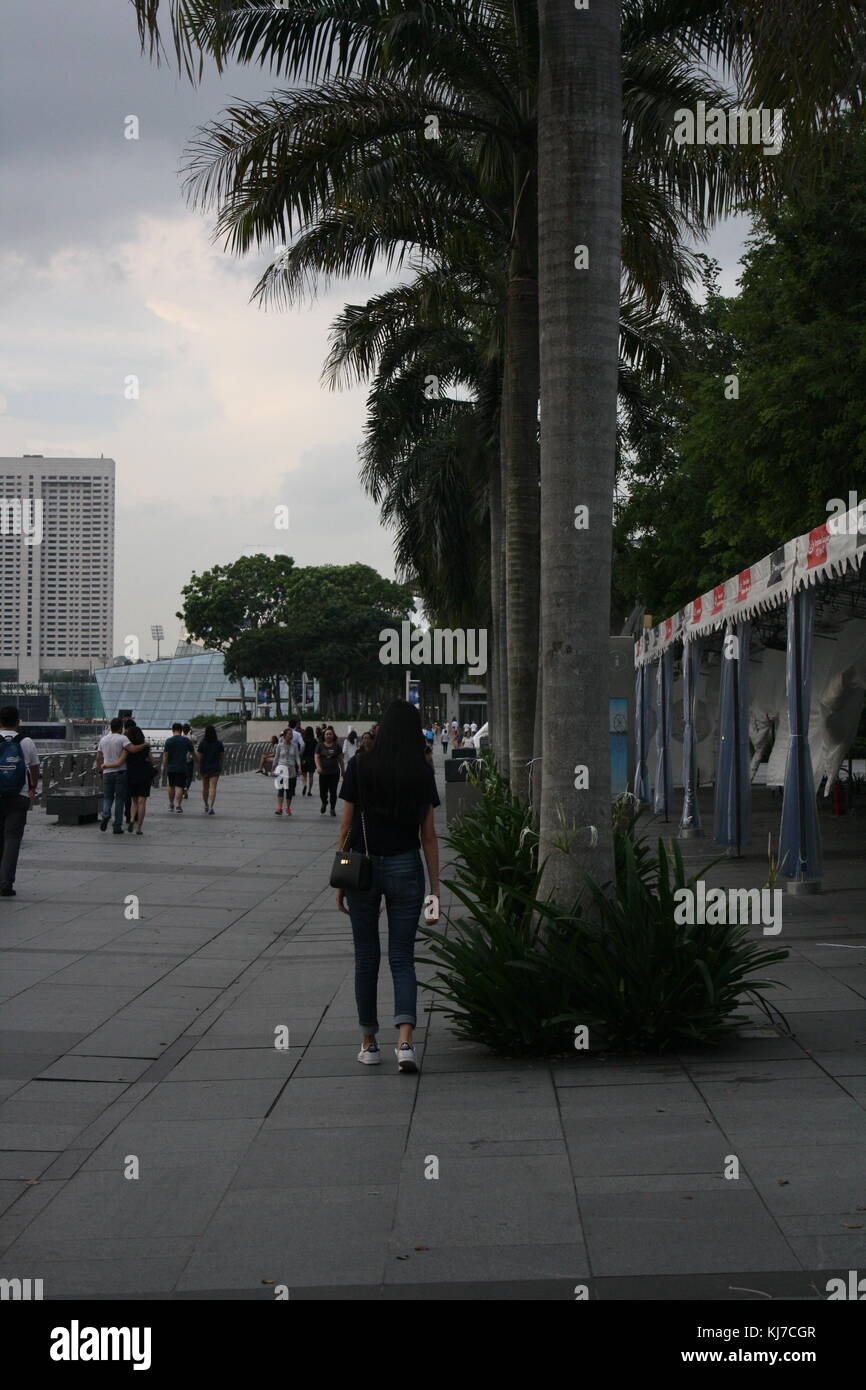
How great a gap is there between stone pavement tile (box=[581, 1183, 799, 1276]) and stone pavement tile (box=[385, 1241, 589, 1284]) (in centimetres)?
9

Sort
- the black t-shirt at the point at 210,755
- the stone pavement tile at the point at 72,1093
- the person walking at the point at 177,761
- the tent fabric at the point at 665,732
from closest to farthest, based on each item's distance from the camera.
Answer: the stone pavement tile at the point at 72,1093
the tent fabric at the point at 665,732
the person walking at the point at 177,761
the black t-shirt at the point at 210,755

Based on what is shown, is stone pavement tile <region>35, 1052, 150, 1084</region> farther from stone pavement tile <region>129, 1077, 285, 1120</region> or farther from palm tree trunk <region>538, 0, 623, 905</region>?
palm tree trunk <region>538, 0, 623, 905</region>

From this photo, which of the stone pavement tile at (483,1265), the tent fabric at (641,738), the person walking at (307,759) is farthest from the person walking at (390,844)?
the person walking at (307,759)

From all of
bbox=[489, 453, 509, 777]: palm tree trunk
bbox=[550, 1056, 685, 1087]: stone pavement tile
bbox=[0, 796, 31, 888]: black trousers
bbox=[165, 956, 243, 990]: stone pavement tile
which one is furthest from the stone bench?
bbox=[550, 1056, 685, 1087]: stone pavement tile

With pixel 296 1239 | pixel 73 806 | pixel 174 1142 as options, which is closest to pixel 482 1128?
pixel 174 1142

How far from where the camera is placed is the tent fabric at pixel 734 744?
52.8 feet

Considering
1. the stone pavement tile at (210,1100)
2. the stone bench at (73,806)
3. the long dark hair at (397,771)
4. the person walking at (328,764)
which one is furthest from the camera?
the person walking at (328,764)

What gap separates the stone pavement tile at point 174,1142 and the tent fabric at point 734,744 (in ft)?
35.0

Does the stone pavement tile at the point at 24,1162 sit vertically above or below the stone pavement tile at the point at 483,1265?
below

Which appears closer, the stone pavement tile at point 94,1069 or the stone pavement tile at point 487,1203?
the stone pavement tile at point 487,1203

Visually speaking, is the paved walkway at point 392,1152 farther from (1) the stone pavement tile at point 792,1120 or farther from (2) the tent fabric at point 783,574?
(2) the tent fabric at point 783,574

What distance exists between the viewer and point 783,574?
43.4 feet
